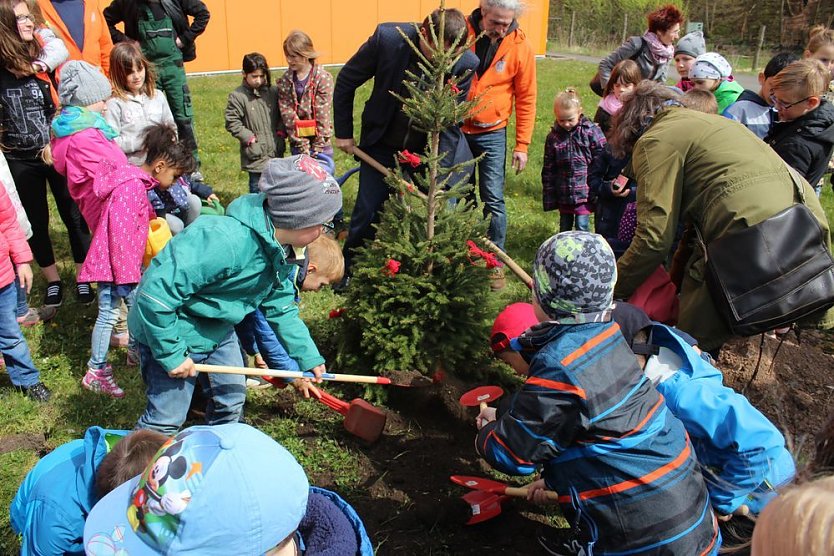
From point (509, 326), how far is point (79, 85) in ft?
9.95

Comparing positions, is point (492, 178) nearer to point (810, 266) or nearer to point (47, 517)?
point (810, 266)

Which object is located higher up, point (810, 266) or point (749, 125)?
point (749, 125)

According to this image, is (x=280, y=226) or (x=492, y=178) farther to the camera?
(x=492, y=178)

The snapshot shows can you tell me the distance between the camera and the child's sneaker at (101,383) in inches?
163

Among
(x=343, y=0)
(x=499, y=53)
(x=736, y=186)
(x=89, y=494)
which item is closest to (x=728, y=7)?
(x=343, y=0)

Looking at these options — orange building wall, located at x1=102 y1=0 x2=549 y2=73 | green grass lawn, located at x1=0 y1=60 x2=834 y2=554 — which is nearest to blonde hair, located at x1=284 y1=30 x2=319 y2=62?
green grass lawn, located at x1=0 y1=60 x2=834 y2=554

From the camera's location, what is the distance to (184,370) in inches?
117

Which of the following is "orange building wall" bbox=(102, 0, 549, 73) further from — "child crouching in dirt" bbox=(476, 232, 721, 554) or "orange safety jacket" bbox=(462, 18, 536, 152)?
"child crouching in dirt" bbox=(476, 232, 721, 554)

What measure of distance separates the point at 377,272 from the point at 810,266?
2.19m

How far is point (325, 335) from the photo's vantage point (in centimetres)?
469

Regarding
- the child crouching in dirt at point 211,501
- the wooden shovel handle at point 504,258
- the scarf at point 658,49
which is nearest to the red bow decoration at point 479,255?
the wooden shovel handle at point 504,258

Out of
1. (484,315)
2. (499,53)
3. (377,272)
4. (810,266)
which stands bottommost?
(484,315)

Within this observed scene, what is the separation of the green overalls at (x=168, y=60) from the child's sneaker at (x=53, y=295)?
2407 mm

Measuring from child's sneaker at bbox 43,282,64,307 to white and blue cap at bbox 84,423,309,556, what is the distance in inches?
157
